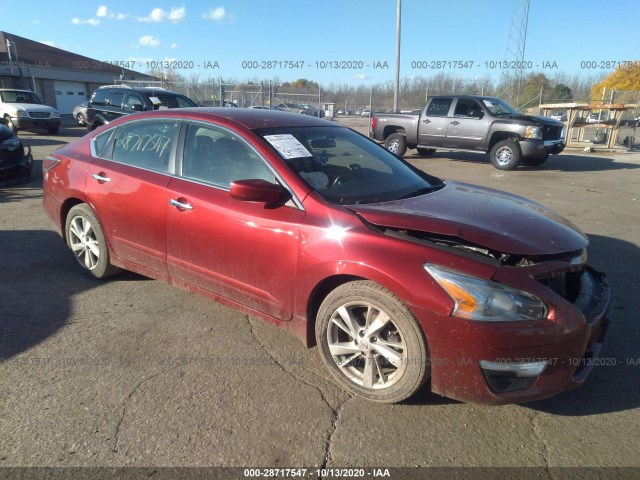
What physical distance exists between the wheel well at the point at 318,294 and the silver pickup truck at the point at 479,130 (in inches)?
433

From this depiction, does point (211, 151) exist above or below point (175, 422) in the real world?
above

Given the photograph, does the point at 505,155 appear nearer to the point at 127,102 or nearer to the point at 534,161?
the point at 534,161

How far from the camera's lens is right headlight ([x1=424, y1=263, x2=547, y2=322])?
91.7 inches

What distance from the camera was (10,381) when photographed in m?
2.81

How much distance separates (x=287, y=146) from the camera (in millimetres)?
3279

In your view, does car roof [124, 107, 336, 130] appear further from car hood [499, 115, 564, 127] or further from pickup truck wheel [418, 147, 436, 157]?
pickup truck wheel [418, 147, 436, 157]

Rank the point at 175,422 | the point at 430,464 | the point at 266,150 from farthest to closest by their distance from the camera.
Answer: the point at 266,150 → the point at 175,422 → the point at 430,464

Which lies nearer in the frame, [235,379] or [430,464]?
[430,464]

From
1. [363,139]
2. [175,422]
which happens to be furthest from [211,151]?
[175,422]

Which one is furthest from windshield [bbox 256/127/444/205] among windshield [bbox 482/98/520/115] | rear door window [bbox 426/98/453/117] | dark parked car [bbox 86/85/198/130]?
dark parked car [bbox 86/85/198/130]

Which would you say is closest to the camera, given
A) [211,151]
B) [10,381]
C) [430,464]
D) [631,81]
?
[430,464]

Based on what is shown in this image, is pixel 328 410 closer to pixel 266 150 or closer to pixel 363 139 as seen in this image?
pixel 266 150

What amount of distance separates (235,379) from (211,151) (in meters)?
1.67

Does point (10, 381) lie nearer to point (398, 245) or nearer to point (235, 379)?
point (235, 379)
